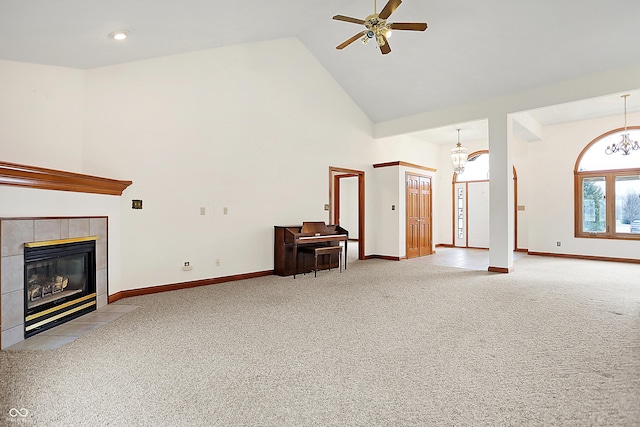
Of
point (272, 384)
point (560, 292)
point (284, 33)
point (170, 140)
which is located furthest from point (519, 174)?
point (272, 384)

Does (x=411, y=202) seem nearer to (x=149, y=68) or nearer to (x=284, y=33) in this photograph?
(x=284, y=33)

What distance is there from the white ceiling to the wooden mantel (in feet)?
3.80

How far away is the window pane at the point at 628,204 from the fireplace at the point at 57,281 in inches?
382

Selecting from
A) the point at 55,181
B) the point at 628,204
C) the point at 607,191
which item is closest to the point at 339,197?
the point at 607,191

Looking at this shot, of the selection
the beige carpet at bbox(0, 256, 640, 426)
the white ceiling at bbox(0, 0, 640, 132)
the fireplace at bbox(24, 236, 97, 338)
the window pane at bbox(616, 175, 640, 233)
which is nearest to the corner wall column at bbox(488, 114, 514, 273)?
the white ceiling at bbox(0, 0, 640, 132)

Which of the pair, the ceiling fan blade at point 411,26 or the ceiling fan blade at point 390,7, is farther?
the ceiling fan blade at point 411,26

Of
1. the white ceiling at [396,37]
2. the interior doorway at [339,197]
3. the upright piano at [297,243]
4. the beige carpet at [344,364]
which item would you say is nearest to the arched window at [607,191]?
the white ceiling at [396,37]

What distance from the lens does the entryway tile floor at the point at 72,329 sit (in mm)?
2822

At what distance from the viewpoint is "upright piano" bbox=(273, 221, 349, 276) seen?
5.64 metres

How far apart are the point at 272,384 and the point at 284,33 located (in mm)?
5338

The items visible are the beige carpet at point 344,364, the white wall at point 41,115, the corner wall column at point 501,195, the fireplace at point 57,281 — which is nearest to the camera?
the beige carpet at point 344,364

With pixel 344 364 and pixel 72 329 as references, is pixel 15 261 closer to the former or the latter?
pixel 72 329

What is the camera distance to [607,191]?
7.56m

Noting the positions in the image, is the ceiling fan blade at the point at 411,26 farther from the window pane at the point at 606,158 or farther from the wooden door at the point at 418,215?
the window pane at the point at 606,158
